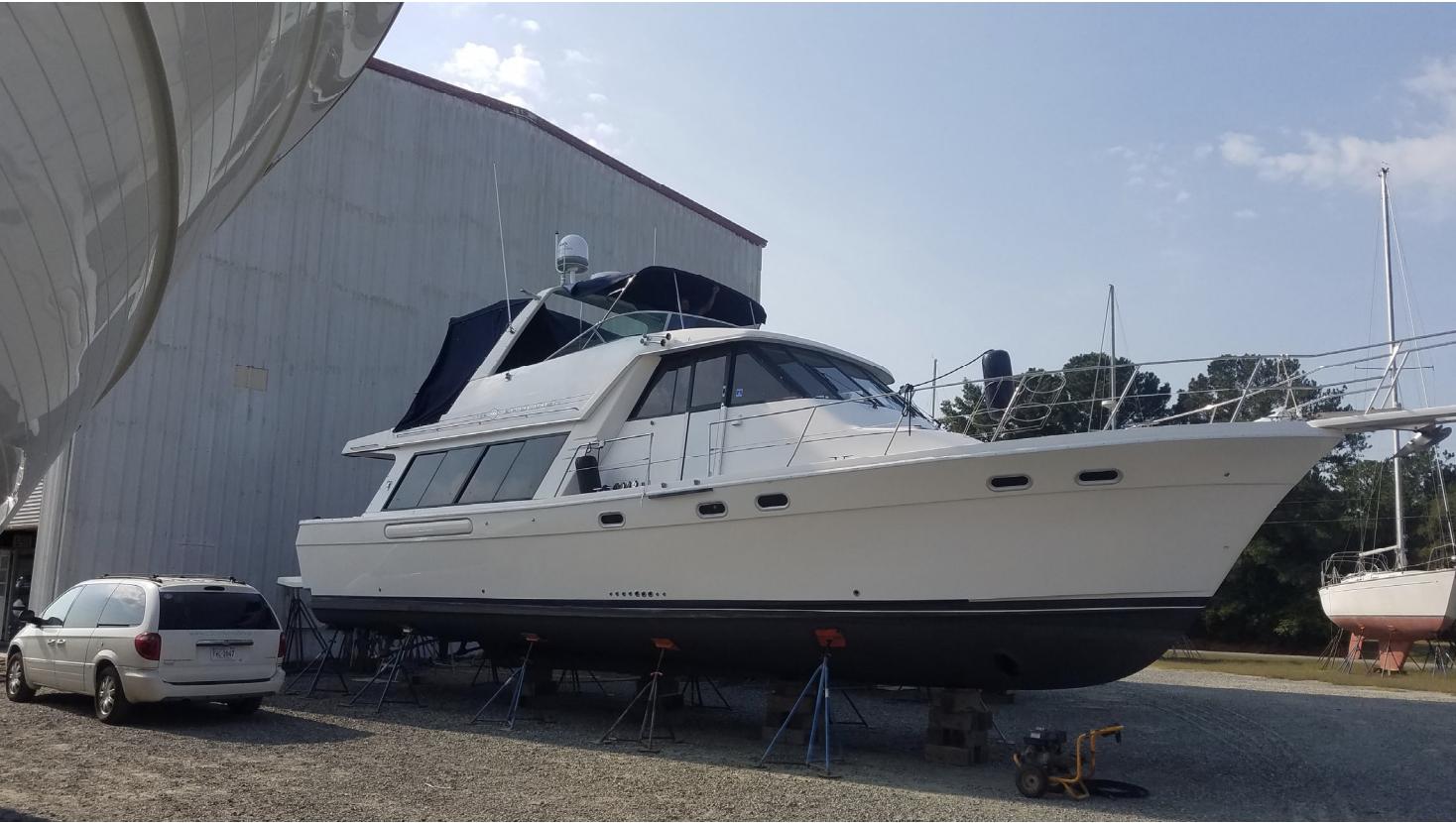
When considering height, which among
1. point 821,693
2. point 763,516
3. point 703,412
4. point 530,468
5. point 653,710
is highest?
point 703,412

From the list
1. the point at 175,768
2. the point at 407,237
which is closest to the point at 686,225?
the point at 407,237

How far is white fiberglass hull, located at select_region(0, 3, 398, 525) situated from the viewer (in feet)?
9.34

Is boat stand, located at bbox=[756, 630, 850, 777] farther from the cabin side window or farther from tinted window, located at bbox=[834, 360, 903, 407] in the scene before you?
the cabin side window

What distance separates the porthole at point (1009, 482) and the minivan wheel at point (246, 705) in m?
6.31

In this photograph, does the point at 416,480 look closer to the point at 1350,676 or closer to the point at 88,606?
the point at 88,606

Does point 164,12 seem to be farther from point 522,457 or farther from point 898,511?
point 522,457

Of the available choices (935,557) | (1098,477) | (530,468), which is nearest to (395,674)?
(530,468)

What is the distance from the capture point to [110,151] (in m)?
3.15

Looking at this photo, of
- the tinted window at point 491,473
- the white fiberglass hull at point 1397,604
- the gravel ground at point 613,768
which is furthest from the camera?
the white fiberglass hull at point 1397,604

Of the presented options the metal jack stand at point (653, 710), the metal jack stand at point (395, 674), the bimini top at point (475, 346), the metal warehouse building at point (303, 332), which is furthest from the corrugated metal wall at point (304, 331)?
the metal jack stand at point (653, 710)

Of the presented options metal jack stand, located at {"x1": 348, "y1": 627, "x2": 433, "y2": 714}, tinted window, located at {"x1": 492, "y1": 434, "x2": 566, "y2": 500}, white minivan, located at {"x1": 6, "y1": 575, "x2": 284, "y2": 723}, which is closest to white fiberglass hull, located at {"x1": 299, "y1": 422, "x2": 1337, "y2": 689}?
tinted window, located at {"x1": 492, "y1": 434, "x2": 566, "y2": 500}

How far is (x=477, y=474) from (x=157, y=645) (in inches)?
125

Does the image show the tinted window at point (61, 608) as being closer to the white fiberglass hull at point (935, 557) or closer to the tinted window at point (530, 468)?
the tinted window at point (530, 468)

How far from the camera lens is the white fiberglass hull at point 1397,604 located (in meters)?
20.5
